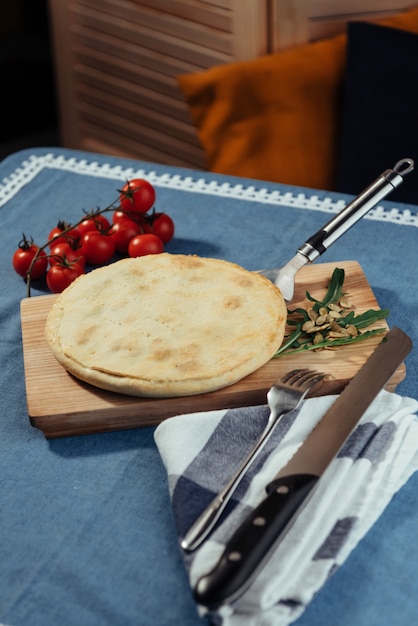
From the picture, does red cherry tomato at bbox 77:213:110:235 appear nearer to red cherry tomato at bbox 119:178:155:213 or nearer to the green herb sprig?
red cherry tomato at bbox 119:178:155:213

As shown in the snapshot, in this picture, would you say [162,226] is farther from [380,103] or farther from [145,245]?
[380,103]

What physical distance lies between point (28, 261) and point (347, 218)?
51 cm

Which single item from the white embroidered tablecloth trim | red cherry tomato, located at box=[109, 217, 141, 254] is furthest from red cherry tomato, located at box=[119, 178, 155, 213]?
the white embroidered tablecloth trim

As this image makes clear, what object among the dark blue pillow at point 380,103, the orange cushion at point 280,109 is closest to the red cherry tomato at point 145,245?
the dark blue pillow at point 380,103

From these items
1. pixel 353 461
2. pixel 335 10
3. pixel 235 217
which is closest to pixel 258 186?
pixel 235 217

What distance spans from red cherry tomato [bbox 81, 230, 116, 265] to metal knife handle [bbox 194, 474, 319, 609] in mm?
612

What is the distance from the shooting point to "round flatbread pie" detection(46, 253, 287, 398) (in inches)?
39.4

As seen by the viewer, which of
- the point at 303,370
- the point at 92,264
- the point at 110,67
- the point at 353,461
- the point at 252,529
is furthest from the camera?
the point at 110,67

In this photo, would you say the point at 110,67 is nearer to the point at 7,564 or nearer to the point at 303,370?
the point at 303,370

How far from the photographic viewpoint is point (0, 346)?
1.19 m

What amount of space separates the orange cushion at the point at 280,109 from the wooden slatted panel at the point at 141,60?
0.23 meters

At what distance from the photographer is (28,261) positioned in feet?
4.33

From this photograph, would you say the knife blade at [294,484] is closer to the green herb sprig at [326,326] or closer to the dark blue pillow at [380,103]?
the green herb sprig at [326,326]

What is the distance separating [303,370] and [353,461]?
0.51 ft
